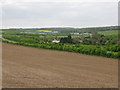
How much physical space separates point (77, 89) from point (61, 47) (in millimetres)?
33401

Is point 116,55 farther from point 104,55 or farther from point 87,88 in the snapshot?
point 87,88

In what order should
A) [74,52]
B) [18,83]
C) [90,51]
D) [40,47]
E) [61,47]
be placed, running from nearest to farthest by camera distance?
[18,83] → [90,51] → [74,52] → [61,47] → [40,47]

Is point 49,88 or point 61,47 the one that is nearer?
point 49,88

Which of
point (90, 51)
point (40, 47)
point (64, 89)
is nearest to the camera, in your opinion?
point (64, 89)

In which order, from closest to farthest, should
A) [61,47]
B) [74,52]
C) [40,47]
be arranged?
1. [74,52]
2. [61,47]
3. [40,47]

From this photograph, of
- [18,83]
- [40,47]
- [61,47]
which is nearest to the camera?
[18,83]

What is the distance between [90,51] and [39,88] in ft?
88.1

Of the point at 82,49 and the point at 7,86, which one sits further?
the point at 82,49

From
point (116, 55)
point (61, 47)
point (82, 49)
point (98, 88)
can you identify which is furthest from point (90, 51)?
point (98, 88)

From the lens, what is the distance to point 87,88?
12961mm

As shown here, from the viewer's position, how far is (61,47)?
151 feet

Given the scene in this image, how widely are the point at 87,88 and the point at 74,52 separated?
29.1 m

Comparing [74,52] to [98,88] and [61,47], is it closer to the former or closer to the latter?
[61,47]

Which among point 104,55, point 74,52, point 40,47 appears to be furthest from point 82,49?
point 40,47
